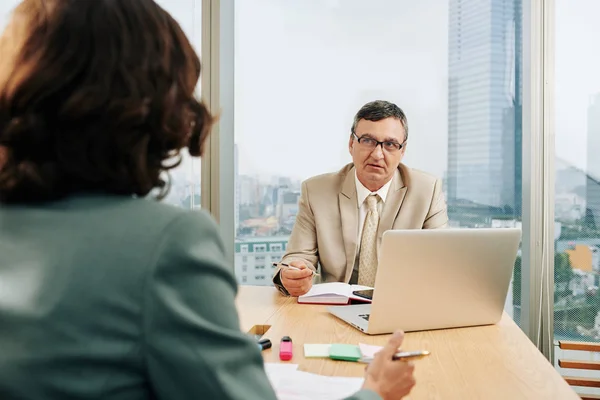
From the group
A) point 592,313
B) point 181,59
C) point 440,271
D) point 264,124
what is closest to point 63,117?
point 181,59

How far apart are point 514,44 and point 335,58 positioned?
0.94 meters

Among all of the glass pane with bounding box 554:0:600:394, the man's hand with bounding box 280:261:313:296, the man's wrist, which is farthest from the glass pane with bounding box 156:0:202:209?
the glass pane with bounding box 554:0:600:394

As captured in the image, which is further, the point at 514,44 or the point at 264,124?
the point at 264,124

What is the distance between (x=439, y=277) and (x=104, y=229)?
3.21ft

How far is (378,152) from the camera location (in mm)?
2314

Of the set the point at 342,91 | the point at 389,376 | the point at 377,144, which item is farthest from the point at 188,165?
the point at 389,376

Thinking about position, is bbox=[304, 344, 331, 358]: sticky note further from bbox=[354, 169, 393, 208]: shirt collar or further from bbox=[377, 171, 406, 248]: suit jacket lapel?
bbox=[354, 169, 393, 208]: shirt collar

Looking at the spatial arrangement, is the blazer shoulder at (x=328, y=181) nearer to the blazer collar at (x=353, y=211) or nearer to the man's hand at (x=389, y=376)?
the blazer collar at (x=353, y=211)

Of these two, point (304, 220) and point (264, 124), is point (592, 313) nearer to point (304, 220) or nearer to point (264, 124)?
point (304, 220)

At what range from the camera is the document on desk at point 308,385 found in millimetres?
1024

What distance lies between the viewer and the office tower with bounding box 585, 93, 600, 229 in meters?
2.53

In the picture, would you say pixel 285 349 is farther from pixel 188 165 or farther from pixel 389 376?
pixel 188 165

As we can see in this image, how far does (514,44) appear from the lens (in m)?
2.79

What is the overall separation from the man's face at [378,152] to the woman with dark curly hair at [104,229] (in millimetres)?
1641
